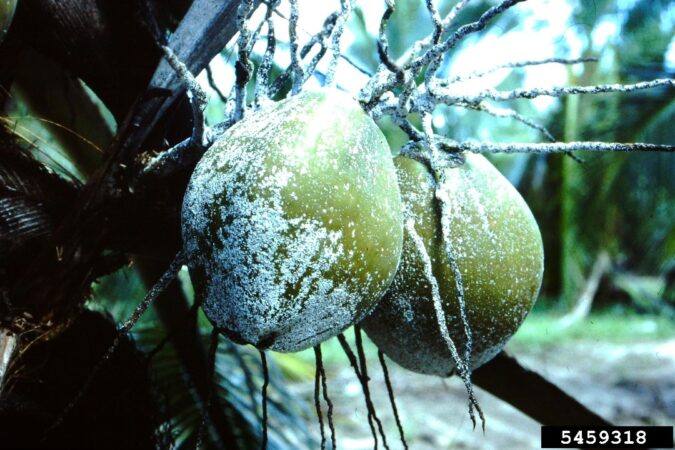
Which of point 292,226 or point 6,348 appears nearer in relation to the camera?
point 292,226

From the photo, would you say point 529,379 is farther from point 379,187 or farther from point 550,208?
point 550,208

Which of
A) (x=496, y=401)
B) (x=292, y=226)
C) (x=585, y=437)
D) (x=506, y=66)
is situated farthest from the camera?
(x=496, y=401)

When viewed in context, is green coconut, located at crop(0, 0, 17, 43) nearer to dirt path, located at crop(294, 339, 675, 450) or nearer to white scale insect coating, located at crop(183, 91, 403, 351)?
white scale insect coating, located at crop(183, 91, 403, 351)

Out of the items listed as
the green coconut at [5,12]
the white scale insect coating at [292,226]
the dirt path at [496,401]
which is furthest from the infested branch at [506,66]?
the dirt path at [496,401]

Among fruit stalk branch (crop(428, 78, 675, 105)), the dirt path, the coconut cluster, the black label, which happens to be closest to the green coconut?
the coconut cluster

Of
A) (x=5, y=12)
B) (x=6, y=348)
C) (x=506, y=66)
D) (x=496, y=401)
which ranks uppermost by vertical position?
(x=496, y=401)

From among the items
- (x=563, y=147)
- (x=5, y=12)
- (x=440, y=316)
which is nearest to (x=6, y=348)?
(x=5, y=12)

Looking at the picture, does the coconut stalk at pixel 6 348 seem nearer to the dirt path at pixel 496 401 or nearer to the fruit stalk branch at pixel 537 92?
the fruit stalk branch at pixel 537 92

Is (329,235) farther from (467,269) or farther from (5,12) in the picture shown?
(5,12)

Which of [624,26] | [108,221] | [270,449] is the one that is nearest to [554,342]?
[624,26]
